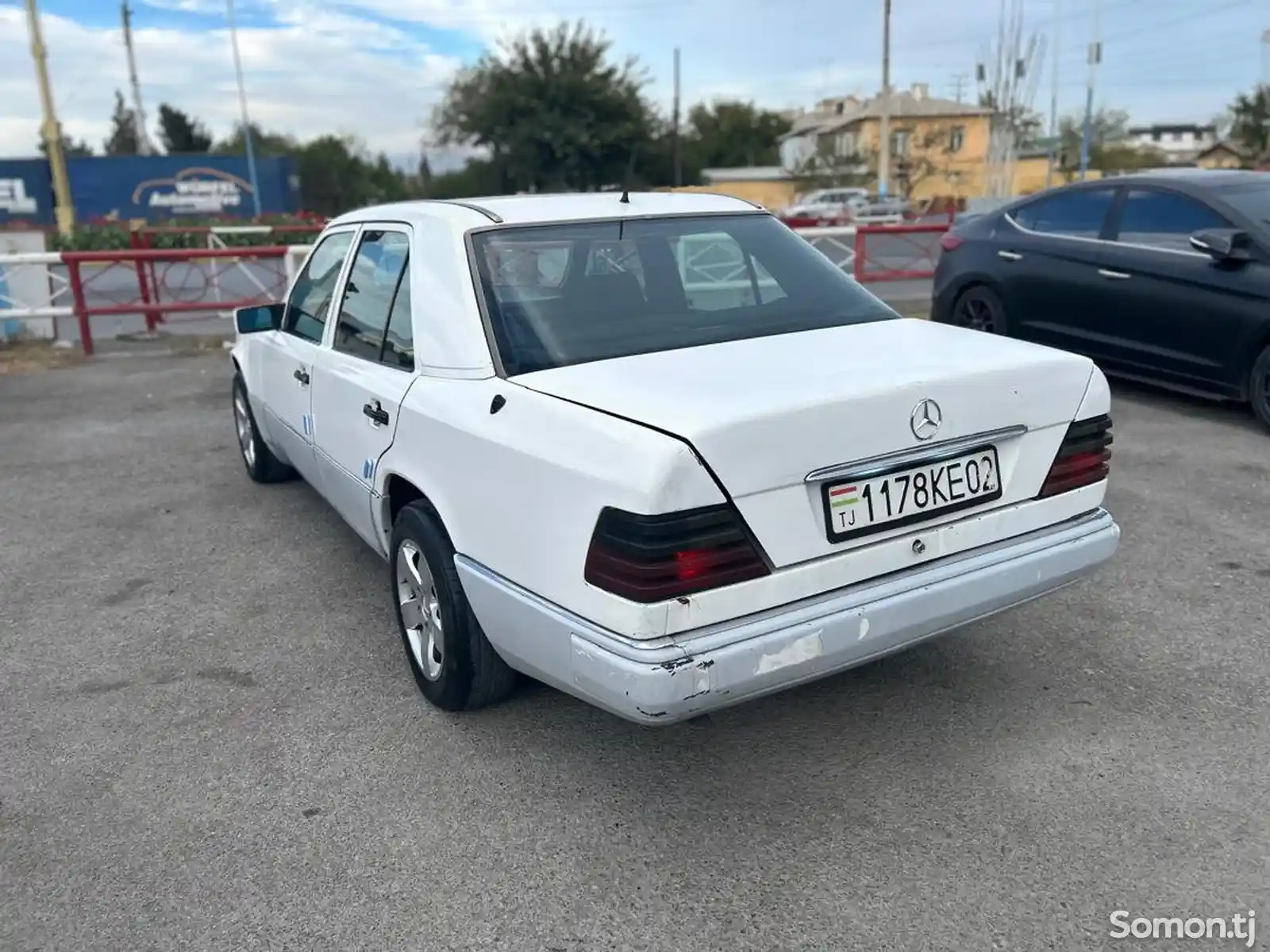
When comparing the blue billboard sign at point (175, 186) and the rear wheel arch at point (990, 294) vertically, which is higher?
the blue billboard sign at point (175, 186)

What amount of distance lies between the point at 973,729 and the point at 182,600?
10.5 feet

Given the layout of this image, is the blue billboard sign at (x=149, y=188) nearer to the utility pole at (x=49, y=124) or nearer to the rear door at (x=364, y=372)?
the utility pole at (x=49, y=124)

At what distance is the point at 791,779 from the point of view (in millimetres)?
2949

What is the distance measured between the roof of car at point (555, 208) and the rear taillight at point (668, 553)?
150 cm

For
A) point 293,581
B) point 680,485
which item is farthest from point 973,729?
point 293,581

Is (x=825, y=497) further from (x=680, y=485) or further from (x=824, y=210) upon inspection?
(x=824, y=210)

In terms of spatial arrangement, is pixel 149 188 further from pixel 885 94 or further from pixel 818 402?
pixel 818 402

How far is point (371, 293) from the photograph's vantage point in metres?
3.86

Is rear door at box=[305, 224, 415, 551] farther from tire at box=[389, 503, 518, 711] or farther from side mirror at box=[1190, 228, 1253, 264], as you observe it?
side mirror at box=[1190, 228, 1253, 264]

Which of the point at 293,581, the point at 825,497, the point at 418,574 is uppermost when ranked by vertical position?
the point at 825,497

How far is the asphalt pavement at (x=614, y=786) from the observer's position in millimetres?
2432

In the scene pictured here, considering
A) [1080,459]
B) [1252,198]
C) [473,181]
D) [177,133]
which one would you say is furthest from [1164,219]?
[177,133]
